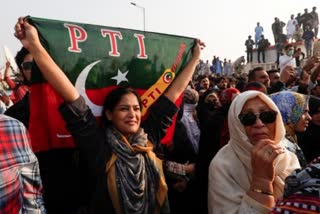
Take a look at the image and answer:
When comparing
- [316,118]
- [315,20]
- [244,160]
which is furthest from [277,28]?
[244,160]

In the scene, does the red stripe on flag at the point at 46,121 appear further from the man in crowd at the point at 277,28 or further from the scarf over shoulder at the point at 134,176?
the man in crowd at the point at 277,28

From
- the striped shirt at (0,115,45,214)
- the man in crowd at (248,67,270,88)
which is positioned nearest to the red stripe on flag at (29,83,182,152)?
the striped shirt at (0,115,45,214)

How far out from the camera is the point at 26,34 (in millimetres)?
2018

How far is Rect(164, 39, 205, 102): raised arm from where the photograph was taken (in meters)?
2.54

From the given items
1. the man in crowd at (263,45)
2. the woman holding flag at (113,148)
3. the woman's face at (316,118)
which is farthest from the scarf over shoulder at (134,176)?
the man in crowd at (263,45)

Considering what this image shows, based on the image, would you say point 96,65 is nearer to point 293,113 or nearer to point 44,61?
point 44,61

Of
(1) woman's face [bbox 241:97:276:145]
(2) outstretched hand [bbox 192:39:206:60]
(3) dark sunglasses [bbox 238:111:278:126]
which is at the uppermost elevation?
(2) outstretched hand [bbox 192:39:206:60]

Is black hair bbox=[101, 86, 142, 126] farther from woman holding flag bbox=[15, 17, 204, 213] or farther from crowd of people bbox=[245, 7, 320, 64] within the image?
crowd of people bbox=[245, 7, 320, 64]

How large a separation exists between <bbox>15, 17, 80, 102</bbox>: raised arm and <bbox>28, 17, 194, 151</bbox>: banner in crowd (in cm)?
10

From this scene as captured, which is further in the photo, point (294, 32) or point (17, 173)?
point (294, 32)

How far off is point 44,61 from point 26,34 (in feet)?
0.64

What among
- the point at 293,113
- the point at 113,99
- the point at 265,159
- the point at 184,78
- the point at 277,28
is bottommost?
the point at 265,159

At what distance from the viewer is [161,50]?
2.69 metres

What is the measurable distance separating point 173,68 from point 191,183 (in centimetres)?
89
